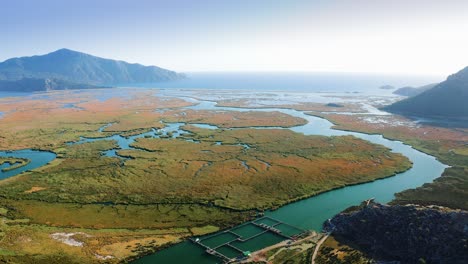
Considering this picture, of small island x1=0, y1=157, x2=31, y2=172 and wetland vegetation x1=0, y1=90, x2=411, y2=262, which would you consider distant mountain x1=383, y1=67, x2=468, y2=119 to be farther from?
small island x1=0, y1=157, x2=31, y2=172

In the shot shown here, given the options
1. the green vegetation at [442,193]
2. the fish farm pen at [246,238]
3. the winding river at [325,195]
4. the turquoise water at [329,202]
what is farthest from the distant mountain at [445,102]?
the fish farm pen at [246,238]

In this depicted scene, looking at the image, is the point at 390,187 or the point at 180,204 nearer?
the point at 180,204

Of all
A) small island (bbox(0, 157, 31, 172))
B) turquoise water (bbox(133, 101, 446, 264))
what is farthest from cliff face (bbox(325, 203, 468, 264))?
small island (bbox(0, 157, 31, 172))

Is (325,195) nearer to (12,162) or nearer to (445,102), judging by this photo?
(12,162)

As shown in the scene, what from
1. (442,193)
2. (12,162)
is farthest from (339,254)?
(12,162)

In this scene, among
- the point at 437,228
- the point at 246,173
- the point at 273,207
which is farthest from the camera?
the point at 246,173

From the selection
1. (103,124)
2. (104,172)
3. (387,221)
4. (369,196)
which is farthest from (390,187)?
(103,124)

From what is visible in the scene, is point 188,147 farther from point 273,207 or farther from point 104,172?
point 273,207
